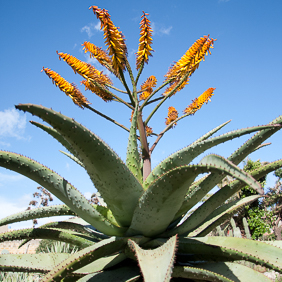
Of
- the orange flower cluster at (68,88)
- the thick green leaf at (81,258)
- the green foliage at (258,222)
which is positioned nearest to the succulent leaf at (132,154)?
the thick green leaf at (81,258)

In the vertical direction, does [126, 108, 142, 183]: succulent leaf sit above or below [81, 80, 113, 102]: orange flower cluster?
below

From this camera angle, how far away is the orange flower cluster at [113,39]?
238cm

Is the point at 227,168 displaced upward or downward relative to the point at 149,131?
downward

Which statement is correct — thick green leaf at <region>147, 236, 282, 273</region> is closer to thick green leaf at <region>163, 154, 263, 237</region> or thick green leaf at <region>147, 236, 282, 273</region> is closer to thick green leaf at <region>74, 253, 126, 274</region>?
thick green leaf at <region>74, 253, 126, 274</region>

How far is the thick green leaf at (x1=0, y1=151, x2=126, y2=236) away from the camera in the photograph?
1545mm

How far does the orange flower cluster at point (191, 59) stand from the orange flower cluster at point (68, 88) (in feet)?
3.27

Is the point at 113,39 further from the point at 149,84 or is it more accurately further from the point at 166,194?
the point at 166,194

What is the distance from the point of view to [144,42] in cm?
261

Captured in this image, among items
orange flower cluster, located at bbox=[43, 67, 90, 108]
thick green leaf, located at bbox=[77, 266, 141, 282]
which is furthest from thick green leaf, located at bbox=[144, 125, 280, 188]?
orange flower cluster, located at bbox=[43, 67, 90, 108]

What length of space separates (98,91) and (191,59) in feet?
3.45

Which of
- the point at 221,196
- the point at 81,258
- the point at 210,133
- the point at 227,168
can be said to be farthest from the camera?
the point at 210,133

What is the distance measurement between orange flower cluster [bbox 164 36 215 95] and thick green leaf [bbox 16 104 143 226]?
1.46 metres

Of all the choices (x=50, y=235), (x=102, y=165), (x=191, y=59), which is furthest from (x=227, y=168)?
(x=191, y=59)

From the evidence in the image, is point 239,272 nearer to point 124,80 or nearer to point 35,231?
point 35,231
